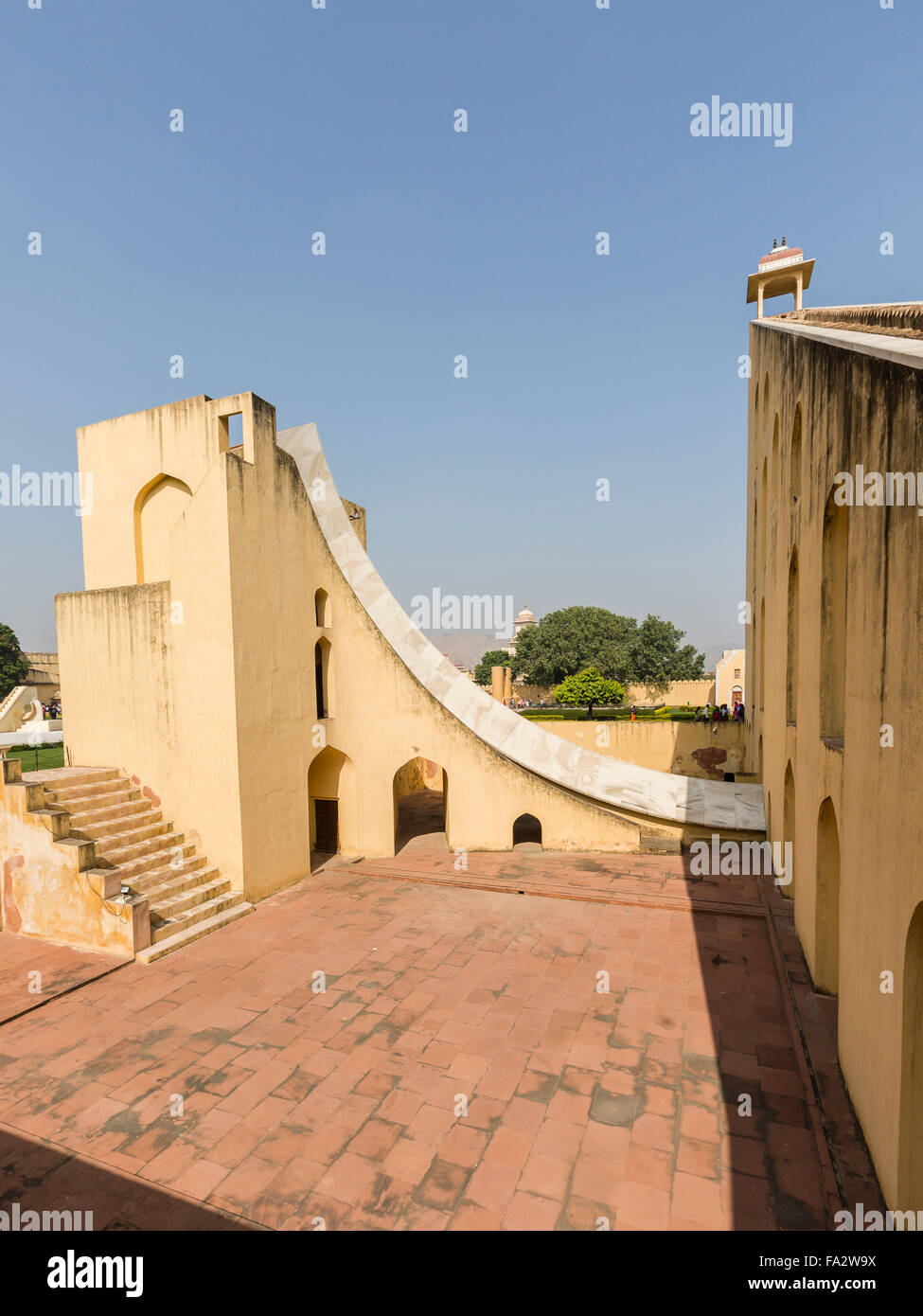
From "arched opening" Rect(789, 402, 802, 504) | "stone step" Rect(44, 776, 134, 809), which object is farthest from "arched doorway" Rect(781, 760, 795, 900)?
"stone step" Rect(44, 776, 134, 809)

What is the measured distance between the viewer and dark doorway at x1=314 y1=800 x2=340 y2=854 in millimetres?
11266

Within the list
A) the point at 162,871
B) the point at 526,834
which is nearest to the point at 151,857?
the point at 162,871

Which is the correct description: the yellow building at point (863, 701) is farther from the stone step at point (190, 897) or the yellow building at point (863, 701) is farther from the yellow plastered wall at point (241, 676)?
the stone step at point (190, 897)

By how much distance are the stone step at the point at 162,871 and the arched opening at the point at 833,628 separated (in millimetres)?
7806

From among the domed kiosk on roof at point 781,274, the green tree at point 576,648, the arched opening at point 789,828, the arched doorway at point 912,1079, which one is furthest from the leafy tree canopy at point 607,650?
the arched doorway at point 912,1079

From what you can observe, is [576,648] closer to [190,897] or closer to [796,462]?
[796,462]

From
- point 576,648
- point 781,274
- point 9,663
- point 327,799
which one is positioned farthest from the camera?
point 576,648

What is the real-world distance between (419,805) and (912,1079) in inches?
498

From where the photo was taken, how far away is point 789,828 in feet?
26.8

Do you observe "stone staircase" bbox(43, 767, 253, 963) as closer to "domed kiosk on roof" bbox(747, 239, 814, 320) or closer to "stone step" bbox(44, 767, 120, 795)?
"stone step" bbox(44, 767, 120, 795)

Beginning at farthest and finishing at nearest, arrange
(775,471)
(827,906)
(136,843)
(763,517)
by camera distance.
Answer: (763,517) < (775,471) < (136,843) < (827,906)

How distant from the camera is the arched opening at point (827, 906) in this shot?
19.4 feet

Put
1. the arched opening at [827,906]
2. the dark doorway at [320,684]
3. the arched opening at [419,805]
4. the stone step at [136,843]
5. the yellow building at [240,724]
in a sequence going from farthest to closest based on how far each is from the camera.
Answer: the arched opening at [419,805] → the dark doorway at [320,684] → the yellow building at [240,724] → the stone step at [136,843] → the arched opening at [827,906]
